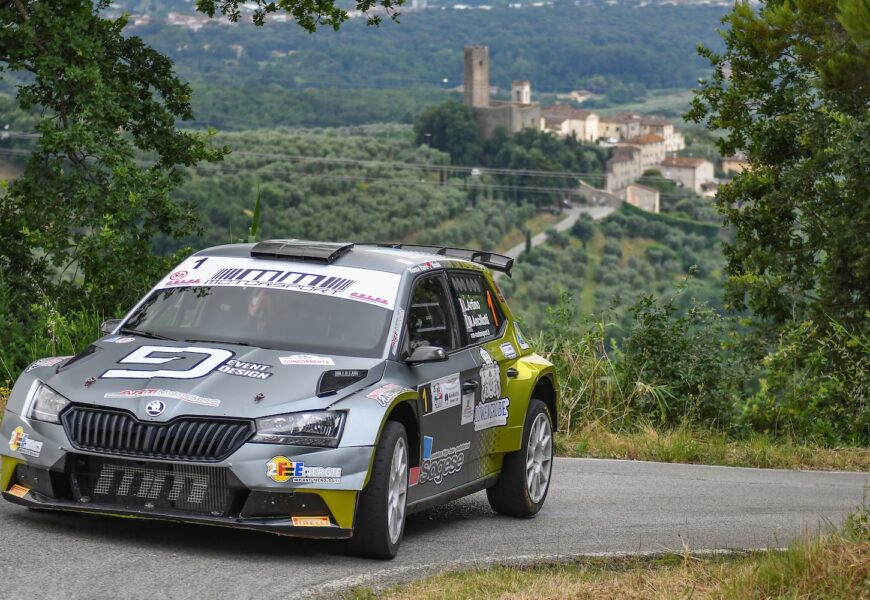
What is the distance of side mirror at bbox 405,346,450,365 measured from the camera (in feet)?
25.7

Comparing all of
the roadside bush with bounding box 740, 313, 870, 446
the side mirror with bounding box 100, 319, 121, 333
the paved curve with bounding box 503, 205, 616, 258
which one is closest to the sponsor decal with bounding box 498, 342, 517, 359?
the side mirror with bounding box 100, 319, 121, 333

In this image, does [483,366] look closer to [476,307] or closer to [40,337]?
[476,307]

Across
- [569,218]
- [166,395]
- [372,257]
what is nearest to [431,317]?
[372,257]

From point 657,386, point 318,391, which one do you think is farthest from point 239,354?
point 657,386

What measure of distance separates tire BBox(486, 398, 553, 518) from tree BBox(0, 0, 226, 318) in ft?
25.4

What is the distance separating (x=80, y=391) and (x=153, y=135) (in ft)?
42.1

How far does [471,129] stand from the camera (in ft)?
608

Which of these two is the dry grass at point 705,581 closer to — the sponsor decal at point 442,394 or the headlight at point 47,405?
the sponsor decal at point 442,394

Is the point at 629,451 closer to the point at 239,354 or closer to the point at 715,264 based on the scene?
the point at 239,354

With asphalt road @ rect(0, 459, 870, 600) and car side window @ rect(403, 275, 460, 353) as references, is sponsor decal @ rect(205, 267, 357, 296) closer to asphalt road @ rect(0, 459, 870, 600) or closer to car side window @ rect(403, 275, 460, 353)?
car side window @ rect(403, 275, 460, 353)

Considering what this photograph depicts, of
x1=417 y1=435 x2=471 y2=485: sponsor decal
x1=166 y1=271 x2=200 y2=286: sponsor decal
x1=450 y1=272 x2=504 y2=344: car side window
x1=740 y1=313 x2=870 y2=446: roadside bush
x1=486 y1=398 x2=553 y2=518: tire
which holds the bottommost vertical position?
x1=740 y1=313 x2=870 y2=446: roadside bush

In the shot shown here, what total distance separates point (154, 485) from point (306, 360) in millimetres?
1062

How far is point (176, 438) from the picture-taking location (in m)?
7.00

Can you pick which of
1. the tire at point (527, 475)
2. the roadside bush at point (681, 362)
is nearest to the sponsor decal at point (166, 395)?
the tire at point (527, 475)
